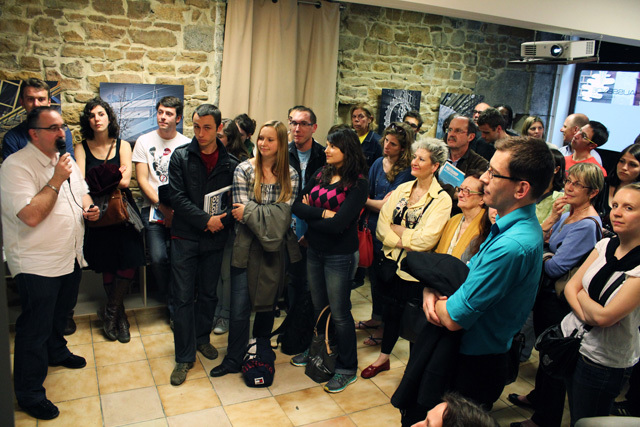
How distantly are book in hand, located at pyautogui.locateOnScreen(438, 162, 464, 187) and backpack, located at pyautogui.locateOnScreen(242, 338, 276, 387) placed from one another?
1678mm

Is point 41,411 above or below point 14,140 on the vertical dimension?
below

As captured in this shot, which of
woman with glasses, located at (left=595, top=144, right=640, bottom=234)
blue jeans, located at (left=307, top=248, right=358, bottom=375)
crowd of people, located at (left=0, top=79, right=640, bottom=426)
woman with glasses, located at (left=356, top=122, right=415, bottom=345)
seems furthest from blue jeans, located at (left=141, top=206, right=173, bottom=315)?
woman with glasses, located at (left=595, top=144, right=640, bottom=234)

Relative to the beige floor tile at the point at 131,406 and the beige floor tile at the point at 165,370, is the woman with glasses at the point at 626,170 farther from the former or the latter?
the beige floor tile at the point at 131,406

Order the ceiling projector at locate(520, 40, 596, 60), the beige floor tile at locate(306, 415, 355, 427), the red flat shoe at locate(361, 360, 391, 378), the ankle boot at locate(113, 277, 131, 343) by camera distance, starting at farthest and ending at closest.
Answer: the ceiling projector at locate(520, 40, 596, 60) → the ankle boot at locate(113, 277, 131, 343) → the red flat shoe at locate(361, 360, 391, 378) → the beige floor tile at locate(306, 415, 355, 427)

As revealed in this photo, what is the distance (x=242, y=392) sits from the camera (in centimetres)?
327

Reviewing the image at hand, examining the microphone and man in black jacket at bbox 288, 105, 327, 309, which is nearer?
the microphone

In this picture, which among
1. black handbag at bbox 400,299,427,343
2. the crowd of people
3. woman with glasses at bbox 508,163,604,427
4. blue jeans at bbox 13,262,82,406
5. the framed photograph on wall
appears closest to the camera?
the crowd of people

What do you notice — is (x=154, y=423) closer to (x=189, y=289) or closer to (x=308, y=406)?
(x=189, y=289)

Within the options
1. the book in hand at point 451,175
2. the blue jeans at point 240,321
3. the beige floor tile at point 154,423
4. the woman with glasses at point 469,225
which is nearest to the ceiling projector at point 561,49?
the book in hand at point 451,175

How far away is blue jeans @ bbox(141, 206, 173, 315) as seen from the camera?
3977 mm

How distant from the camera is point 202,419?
9.74ft

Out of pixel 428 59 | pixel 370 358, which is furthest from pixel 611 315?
pixel 428 59

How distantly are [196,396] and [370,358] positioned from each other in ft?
4.36

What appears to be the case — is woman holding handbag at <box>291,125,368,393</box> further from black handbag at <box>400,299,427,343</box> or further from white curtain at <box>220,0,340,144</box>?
white curtain at <box>220,0,340,144</box>
